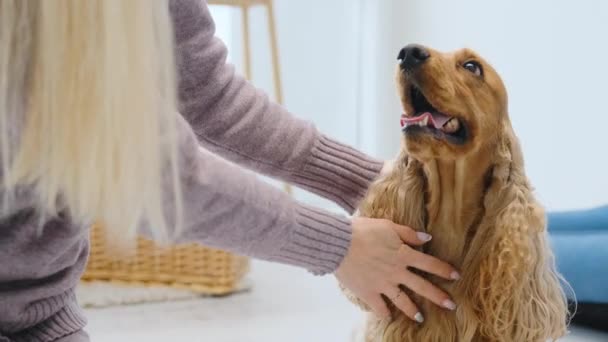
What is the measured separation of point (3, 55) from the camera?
68 centimetres

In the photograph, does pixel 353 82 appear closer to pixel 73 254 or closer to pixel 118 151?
pixel 73 254

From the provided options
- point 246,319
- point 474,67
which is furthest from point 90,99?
point 246,319

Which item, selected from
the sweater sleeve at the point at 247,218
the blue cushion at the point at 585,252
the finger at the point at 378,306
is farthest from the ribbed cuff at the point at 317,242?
the blue cushion at the point at 585,252

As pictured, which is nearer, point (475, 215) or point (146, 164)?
point (146, 164)

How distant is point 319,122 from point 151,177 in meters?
2.53

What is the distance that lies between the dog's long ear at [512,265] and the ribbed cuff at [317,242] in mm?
196

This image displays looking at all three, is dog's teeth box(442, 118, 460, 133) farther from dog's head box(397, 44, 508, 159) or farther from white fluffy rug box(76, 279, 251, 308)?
white fluffy rug box(76, 279, 251, 308)

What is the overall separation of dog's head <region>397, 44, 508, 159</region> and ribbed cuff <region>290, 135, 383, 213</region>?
17 cm

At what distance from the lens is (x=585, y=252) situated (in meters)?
1.67

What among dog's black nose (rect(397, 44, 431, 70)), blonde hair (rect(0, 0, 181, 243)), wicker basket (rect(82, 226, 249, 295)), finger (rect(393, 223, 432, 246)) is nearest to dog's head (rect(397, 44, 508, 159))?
dog's black nose (rect(397, 44, 431, 70))

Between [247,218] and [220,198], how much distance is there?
0.15 ft

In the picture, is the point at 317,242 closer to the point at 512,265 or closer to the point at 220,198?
the point at 220,198

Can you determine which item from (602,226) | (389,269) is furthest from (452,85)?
(602,226)

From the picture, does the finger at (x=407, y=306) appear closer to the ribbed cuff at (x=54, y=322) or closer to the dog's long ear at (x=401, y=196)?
the dog's long ear at (x=401, y=196)
